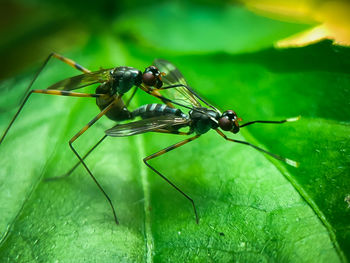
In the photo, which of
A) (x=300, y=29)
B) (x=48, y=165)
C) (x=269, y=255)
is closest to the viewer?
(x=269, y=255)

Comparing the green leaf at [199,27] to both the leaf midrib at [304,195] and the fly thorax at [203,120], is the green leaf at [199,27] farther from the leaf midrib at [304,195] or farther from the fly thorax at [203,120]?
A: the leaf midrib at [304,195]

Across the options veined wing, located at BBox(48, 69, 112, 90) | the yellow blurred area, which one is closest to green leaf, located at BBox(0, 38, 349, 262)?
veined wing, located at BBox(48, 69, 112, 90)

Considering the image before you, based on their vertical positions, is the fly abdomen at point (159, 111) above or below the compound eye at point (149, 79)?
below

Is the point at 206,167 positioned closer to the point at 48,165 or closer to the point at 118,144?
the point at 118,144

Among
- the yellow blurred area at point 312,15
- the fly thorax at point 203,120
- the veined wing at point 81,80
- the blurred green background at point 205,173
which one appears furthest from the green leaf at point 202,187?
the yellow blurred area at point 312,15

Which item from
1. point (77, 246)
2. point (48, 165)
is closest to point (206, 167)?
point (77, 246)

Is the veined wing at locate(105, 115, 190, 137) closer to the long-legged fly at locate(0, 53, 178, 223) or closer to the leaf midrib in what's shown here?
the long-legged fly at locate(0, 53, 178, 223)
